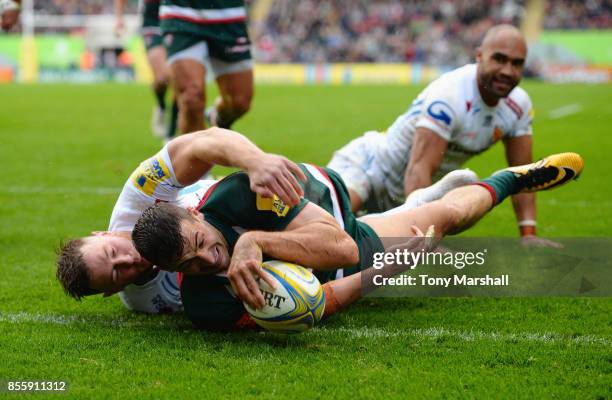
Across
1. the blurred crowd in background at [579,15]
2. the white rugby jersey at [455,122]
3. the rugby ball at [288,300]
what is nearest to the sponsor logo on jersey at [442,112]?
the white rugby jersey at [455,122]

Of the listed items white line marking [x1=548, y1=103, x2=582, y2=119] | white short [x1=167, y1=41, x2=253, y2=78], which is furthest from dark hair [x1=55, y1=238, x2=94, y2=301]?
white line marking [x1=548, y1=103, x2=582, y2=119]

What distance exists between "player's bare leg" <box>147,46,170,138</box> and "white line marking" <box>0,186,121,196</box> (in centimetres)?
225

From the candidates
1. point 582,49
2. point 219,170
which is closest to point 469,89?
point 219,170

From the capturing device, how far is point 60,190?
28.7 feet

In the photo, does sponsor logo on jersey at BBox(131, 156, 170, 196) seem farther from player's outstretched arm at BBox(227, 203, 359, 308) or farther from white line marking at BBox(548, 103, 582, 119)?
white line marking at BBox(548, 103, 582, 119)

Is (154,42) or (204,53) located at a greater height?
(204,53)

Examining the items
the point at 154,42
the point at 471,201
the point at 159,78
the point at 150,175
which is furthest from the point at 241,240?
the point at 159,78

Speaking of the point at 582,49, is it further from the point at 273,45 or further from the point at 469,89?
the point at 469,89

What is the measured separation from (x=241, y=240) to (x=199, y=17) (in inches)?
179

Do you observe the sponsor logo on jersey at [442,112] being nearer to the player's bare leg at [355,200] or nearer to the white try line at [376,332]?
the player's bare leg at [355,200]

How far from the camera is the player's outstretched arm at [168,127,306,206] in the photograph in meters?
3.75

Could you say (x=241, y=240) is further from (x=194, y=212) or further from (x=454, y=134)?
(x=454, y=134)

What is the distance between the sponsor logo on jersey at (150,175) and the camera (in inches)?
167

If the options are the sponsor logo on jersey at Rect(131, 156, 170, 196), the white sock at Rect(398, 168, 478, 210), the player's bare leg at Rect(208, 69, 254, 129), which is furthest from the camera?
the player's bare leg at Rect(208, 69, 254, 129)
